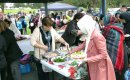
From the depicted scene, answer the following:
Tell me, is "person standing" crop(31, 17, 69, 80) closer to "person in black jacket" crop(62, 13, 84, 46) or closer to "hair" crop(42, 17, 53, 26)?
"hair" crop(42, 17, 53, 26)

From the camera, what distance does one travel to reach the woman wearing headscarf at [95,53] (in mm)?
4176

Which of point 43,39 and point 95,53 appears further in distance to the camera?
point 43,39

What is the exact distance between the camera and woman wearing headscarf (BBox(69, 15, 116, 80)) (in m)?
4.18

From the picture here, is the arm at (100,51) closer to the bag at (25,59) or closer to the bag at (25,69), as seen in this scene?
the bag at (25,59)

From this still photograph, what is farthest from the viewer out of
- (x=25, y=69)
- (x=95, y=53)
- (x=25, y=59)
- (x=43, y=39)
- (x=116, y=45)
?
(x=25, y=69)

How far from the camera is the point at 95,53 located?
4.30 m

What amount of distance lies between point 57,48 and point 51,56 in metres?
0.73

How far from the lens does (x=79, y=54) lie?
516cm

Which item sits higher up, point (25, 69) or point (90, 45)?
point (90, 45)

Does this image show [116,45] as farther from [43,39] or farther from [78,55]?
[43,39]

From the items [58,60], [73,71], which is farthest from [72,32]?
[73,71]

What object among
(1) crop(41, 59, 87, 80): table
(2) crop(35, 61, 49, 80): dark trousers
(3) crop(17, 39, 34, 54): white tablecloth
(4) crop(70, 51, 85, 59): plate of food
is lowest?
(3) crop(17, 39, 34, 54): white tablecloth

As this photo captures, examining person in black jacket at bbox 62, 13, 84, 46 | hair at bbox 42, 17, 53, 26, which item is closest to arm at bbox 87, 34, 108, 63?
hair at bbox 42, 17, 53, 26

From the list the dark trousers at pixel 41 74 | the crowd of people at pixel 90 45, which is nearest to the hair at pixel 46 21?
the crowd of people at pixel 90 45
